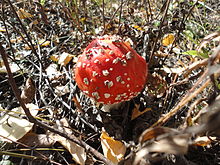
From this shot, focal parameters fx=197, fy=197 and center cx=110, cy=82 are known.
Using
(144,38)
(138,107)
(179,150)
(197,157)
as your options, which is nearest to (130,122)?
(138,107)

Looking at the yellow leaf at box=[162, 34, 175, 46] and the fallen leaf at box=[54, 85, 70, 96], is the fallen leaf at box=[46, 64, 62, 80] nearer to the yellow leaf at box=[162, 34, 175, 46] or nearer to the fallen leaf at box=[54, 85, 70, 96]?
the fallen leaf at box=[54, 85, 70, 96]

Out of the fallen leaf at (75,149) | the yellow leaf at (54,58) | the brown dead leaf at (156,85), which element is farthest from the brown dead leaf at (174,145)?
the yellow leaf at (54,58)

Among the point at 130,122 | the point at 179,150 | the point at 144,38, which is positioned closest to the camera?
the point at 179,150

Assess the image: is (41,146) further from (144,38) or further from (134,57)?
(144,38)

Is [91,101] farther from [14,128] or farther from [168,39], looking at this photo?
[168,39]

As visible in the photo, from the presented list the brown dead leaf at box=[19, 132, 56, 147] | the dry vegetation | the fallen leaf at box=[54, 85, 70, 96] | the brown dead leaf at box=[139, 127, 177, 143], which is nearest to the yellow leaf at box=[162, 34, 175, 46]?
the dry vegetation

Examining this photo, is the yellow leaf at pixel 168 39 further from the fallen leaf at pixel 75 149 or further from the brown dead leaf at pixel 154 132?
the brown dead leaf at pixel 154 132
